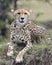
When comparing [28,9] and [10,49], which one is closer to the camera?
[10,49]

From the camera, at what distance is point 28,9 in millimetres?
24656

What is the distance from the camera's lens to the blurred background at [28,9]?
842 inches

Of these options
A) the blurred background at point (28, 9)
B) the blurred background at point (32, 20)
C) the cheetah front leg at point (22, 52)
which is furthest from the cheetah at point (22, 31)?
the blurred background at point (28, 9)

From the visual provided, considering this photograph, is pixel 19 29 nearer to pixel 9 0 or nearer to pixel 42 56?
pixel 42 56

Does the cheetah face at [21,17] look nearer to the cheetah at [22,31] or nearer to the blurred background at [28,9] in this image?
the cheetah at [22,31]

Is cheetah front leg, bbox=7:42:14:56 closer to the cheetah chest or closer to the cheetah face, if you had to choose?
the cheetah chest

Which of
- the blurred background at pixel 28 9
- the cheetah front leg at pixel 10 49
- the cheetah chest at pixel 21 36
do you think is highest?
the cheetah chest at pixel 21 36

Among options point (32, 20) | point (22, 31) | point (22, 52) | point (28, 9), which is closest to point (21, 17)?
point (22, 31)

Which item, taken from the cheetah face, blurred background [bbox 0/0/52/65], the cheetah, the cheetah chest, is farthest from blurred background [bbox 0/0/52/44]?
the cheetah face

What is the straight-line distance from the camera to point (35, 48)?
347 inches

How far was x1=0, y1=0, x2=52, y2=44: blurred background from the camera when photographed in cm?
2138

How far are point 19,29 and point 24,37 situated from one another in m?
0.22

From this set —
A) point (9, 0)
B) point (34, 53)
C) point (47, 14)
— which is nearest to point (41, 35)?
point (34, 53)

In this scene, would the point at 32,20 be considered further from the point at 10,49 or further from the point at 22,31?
the point at 10,49
